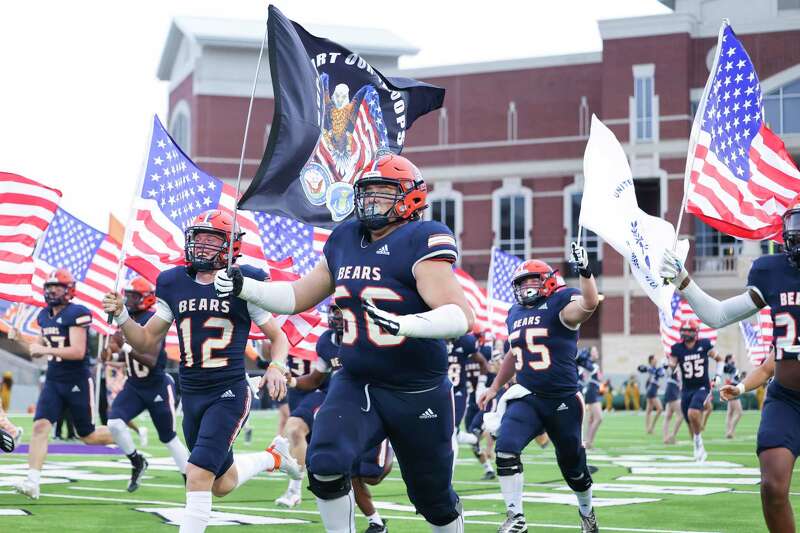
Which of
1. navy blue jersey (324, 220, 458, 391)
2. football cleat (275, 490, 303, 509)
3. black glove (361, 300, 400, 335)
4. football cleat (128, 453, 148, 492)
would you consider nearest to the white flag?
navy blue jersey (324, 220, 458, 391)

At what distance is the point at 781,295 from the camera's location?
24.9 ft

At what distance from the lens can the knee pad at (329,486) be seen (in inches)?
253

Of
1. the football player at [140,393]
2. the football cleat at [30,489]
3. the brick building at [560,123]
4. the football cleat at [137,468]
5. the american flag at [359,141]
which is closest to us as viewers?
the american flag at [359,141]

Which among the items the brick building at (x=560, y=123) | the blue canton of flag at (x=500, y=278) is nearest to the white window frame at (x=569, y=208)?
the brick building at (x=560, y=123)

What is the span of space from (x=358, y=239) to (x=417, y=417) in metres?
1.00

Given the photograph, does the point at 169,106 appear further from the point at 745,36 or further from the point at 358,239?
the point at 358,239

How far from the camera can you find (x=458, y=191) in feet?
188

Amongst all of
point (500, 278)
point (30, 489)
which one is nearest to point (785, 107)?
point (500, 278)

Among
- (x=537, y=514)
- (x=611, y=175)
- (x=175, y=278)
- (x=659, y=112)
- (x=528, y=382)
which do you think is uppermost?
(x=659, y=112)

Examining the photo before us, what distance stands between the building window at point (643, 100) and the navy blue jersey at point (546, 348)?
140 feet

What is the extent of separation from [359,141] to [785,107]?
4421cm

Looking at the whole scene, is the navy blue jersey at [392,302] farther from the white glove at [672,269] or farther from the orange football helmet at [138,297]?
the orange football helmet at [138,297]

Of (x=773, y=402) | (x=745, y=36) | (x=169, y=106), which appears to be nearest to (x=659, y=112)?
(x=745, y=36)

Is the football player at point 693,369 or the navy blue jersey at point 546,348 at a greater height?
the navy blue jersey at point 546,348
